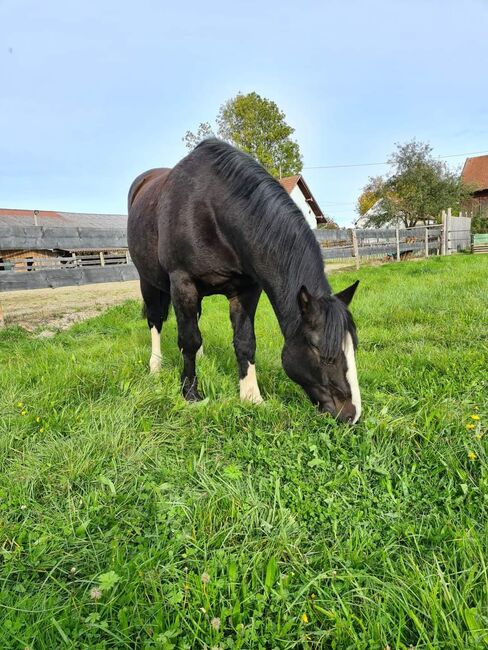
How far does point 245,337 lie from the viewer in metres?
3.17

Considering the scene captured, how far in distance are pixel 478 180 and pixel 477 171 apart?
1.65 metres

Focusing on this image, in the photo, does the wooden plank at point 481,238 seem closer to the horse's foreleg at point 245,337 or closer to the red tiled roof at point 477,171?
the red tiled roof at point 477,171

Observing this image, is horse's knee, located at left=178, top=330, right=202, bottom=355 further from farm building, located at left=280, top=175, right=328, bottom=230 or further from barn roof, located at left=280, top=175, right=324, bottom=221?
barn roof, located at left=280, top=175, right=324, bottom=221

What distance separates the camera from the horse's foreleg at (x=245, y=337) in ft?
10.2

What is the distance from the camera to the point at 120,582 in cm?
133

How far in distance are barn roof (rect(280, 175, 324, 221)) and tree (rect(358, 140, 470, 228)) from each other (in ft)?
29.3

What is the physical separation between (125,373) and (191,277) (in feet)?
3.22

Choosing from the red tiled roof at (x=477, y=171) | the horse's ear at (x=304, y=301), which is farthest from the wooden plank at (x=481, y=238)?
A: the horse's ear at (x=304, y=301)

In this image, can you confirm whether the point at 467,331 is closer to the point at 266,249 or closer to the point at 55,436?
the point at 266,249

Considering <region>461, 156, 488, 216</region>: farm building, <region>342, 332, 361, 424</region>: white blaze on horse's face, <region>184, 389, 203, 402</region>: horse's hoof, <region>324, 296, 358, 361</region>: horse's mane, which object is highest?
<region>461, 156, 488, 216</region>: farm building

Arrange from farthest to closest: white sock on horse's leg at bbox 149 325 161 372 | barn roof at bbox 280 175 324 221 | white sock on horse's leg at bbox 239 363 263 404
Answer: barn roof at bbox 280 175 324 221 → white sock on horse's leg at bbox 149 325 161 372 → white sock on horse's leg at bbox 239 363 263 404

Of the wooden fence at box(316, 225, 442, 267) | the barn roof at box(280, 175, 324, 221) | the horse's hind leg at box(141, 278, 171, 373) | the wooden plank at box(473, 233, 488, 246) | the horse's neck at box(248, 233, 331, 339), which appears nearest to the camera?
the horse's neck at box(248, 233, 331, 339)

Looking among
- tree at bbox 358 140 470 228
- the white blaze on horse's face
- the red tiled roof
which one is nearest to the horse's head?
the white blaze on horse's face

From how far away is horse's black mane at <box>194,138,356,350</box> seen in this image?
2232 mm
